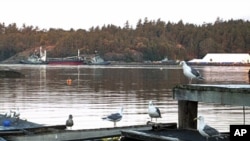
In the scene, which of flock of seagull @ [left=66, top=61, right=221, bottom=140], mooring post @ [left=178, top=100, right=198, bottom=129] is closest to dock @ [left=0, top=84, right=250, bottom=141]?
mooring post @ [left=178, top=100, right=198, bottom=129]

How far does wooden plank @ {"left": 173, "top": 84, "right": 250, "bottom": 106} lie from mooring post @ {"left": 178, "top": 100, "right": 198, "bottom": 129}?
16.5 inches

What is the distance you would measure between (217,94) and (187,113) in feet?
6.08

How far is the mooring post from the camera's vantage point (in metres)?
15.1

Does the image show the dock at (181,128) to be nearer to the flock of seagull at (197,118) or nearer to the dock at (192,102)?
the dock at (192,102)

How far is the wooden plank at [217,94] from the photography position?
1287cm


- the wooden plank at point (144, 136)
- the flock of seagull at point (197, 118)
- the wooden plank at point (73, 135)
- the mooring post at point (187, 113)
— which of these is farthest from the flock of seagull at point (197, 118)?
the wooden plank at point (73, 135)

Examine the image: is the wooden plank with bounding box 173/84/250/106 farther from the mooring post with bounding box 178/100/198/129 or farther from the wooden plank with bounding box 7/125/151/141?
the wooden plank with bounding box 7/125/151/141

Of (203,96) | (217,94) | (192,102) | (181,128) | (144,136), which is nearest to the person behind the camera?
(217,94)

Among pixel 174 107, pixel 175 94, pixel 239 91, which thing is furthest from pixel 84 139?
pixel 174 107

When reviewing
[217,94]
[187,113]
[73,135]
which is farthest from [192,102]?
[73,135]

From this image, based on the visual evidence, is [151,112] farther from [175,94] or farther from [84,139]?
[175,94]

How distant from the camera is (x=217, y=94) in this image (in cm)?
1342

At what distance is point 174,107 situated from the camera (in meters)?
33.8

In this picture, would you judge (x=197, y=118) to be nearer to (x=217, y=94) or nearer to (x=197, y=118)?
(x=197, y=118)
